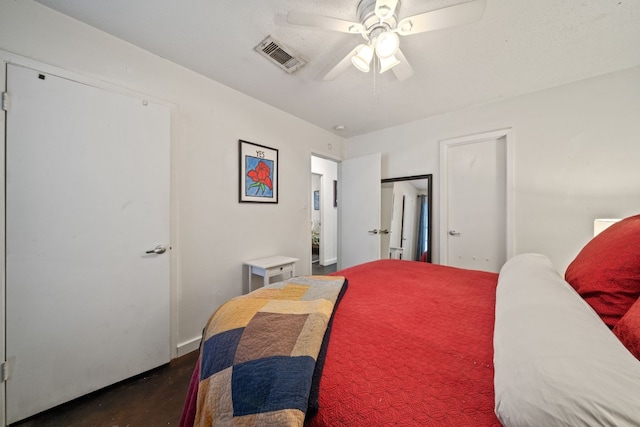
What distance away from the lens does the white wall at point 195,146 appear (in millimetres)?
1399

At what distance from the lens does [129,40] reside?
1.64 meters

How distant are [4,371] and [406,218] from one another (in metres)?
3.65

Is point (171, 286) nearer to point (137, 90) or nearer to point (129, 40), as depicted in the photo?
point (137, 90)

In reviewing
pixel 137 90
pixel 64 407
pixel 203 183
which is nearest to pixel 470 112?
pixel 203 183

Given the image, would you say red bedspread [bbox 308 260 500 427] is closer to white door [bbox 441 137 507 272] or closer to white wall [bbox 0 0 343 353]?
white wall [bbox 0 0 343 353]

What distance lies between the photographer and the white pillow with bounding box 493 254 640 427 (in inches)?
16.4

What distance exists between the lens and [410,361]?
71cm

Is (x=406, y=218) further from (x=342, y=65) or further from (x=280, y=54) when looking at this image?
(x=280, y=54)

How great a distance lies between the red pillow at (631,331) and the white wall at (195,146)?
2369 mm

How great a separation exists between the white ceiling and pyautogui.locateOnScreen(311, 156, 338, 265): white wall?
2507 mm

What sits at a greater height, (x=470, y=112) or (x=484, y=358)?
(x=470, y=112)

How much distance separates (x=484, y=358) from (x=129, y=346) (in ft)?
6.92

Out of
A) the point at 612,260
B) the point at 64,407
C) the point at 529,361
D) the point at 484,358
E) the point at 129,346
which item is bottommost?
the point at 64,407

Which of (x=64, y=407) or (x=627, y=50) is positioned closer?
(x=64, y=407)
